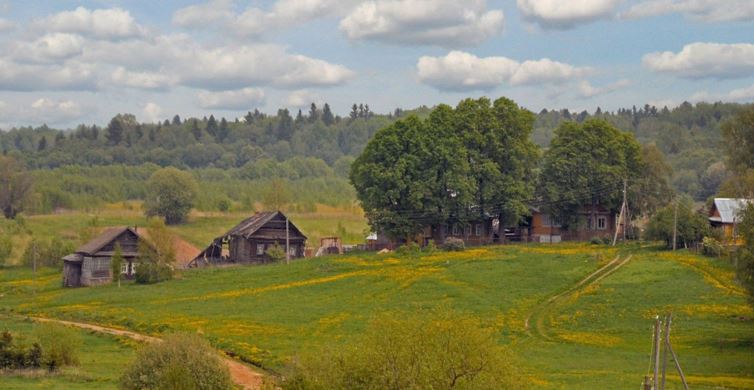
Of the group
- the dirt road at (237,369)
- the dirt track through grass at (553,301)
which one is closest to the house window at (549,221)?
the dirt track through grass at (553,301)

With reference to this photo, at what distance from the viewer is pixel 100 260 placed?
101 m

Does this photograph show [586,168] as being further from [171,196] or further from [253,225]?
[171,196]

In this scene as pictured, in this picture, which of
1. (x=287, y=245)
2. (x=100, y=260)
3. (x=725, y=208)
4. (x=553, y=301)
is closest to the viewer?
(x=553, y=301)

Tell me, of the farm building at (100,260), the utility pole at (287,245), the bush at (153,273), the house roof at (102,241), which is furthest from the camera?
the utility pole at (287,245)

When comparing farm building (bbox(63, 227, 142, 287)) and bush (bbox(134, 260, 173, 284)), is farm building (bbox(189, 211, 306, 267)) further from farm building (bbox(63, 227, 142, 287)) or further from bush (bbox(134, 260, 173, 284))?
bush (bbox(134, 260, 173, 284))

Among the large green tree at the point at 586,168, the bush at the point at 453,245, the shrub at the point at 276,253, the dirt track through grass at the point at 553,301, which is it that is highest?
the large green tree at the point at 586,168

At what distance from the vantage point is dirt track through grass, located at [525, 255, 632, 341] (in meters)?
65.6

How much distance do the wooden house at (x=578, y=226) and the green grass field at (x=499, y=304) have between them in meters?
10.8

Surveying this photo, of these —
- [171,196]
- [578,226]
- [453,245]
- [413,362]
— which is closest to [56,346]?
[413,362]

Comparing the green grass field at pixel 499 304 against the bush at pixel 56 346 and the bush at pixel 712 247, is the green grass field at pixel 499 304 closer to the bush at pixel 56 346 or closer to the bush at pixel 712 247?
the bush at pixel 712 247

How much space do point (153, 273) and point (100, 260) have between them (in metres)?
9.10

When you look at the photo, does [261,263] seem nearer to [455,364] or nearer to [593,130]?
[593,130]

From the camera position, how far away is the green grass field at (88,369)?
1948 inches

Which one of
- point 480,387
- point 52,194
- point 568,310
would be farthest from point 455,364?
point 52,194
